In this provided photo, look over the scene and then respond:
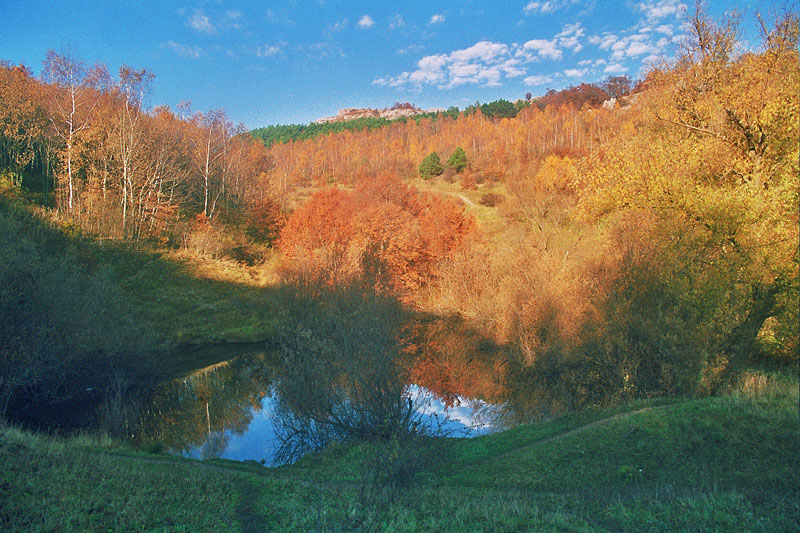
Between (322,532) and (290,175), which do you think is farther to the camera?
(290,175)

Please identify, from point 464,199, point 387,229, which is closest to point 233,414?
point 387,229

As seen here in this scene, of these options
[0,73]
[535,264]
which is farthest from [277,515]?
[0,73]

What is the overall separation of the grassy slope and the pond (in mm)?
3455

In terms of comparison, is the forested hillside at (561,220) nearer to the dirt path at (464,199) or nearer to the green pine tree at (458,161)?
the dirt path at (464,199)

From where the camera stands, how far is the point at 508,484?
34.2ft

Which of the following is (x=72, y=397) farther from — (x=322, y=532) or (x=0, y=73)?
(x=0, y=73)

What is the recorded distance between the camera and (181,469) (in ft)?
36.4

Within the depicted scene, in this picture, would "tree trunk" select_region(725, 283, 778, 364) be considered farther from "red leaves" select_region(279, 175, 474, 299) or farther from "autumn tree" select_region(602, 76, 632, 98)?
"autumn tree" select_region(602, 76, 632, 98)

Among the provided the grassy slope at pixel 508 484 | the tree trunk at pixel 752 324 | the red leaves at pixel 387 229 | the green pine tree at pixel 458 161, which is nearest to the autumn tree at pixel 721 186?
the tree trunk at pixel 752 324

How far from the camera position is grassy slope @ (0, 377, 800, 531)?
693 centimetres

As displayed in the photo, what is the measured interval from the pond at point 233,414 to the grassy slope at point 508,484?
3.46 m

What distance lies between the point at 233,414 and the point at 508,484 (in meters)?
13.8

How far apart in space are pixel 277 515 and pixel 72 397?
51.7 feet

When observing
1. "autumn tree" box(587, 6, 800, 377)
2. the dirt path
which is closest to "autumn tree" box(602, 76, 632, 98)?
the dirt path
